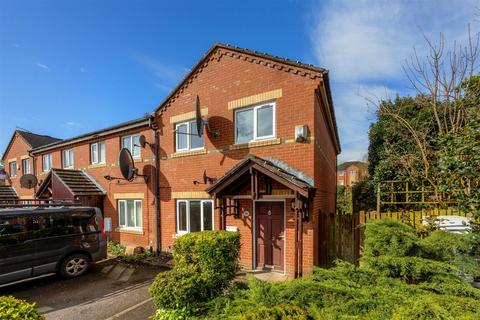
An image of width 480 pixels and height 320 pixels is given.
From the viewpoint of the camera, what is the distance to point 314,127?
716 centimetres

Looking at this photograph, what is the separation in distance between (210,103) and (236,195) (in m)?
3.76

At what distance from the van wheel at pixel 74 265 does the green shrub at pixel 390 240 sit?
8846 mm

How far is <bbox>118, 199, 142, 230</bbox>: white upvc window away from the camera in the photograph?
38.1ft

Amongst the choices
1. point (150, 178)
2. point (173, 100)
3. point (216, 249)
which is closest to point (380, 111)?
point (216, 249)

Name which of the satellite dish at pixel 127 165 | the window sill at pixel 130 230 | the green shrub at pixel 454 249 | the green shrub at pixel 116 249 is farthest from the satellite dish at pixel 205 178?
the green shrub at pixel 454 249

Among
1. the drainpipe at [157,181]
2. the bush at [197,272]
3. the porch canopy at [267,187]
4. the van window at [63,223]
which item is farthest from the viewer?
the drainpipe at [157,181]

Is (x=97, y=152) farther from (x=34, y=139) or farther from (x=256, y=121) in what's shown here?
(x=34, y=139)

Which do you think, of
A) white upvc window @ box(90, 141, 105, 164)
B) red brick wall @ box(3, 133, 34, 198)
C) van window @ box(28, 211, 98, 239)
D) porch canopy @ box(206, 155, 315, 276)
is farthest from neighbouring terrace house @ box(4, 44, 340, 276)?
red brick wall @ box(3, 133, 34, 198)

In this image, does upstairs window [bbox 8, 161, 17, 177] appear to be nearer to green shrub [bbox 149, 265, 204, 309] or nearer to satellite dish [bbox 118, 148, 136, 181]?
satellite dish [bbox 118, 148, 136, 181]

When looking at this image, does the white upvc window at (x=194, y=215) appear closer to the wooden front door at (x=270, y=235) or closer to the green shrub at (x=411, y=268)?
the wooden front door at (x=270, y=235)

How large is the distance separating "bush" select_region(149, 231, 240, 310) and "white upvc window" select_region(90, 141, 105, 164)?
9573 mm

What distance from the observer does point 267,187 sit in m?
7.50

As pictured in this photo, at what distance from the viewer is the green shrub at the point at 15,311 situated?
8.33ft

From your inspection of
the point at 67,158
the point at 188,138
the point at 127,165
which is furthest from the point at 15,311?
the point at 67,158
